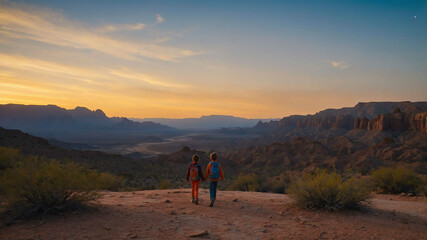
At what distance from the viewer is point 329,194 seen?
25.6ft

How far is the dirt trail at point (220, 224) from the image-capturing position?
5.29m

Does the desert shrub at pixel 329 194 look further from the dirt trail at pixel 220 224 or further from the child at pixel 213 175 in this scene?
the child at pixel 213 175

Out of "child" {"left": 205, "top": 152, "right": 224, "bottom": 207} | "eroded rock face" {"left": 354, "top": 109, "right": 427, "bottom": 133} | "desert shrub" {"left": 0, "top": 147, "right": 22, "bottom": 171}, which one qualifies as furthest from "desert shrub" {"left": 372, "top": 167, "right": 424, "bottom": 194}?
"eroded rock face" {"left": 354, "top": 109, "right": 427, "bottom": 133}

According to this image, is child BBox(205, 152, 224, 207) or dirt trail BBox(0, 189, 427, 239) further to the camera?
child BBox(205, 152, 224, 207)

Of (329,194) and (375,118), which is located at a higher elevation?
(375,118)

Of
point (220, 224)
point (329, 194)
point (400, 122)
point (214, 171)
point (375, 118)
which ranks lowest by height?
point (220, 224)

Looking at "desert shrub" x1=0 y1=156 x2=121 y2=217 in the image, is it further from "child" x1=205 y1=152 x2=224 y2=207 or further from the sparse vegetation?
"child" x1=205 y1=152 x2=224 y2=207

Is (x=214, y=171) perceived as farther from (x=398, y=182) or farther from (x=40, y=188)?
(x=398, y=182)

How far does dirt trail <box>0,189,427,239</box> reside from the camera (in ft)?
17.3

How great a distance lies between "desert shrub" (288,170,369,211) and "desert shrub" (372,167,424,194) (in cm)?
642

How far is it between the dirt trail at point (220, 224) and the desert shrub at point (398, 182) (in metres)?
4.90

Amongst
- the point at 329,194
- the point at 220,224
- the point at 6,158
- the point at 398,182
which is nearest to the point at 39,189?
the point at 220,224

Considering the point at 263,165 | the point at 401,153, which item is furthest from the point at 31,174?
the point at 401,153

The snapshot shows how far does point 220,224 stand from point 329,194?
3.76m
